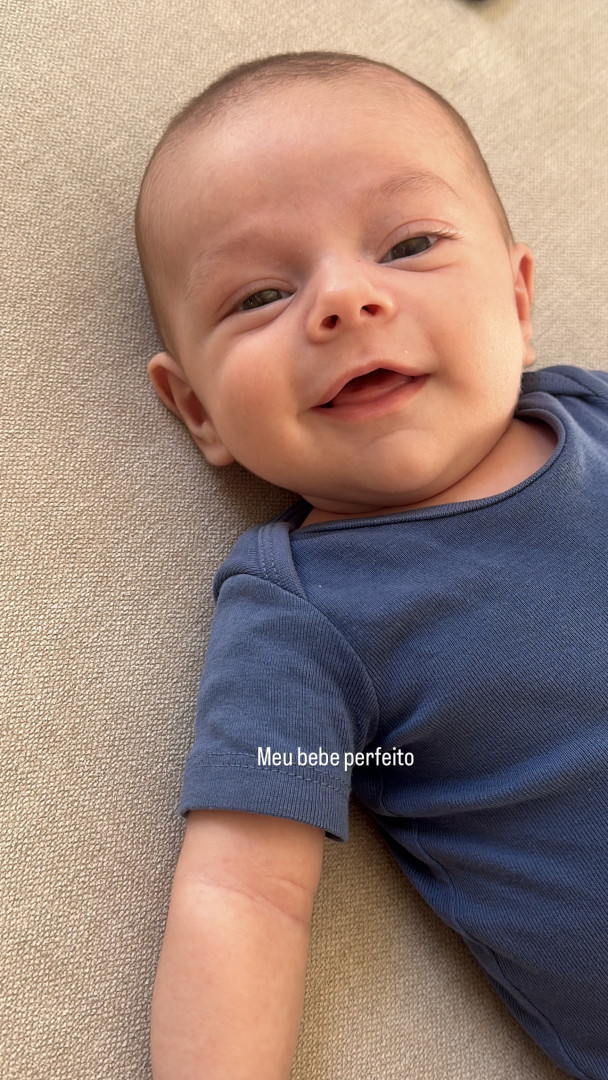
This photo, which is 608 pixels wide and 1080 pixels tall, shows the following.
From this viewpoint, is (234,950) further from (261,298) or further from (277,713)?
(261,298)

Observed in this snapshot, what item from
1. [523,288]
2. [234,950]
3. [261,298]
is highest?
[261,298]

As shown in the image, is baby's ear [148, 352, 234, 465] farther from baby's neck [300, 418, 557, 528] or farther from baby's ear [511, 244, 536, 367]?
baby's ear [511, 244, 536, 367]

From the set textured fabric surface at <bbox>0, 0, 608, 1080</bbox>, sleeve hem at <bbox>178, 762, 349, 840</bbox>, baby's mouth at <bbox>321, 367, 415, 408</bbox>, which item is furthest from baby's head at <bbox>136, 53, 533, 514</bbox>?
sleeve hem at <bbox>178, 762, 349, 840</bbox>

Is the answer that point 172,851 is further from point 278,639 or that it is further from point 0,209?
point 0,209

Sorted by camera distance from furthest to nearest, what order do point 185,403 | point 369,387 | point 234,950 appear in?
point 185,403 → point 369,387 → point 234,950

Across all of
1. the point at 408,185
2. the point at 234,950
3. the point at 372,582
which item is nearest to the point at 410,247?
the point at 408,185

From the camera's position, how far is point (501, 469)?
0.82m

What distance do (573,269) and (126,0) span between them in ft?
2.20

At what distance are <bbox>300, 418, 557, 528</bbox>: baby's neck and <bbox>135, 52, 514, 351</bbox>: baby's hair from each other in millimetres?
207

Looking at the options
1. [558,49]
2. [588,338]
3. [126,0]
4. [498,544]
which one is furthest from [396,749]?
[558,49]

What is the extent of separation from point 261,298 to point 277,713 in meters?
0.39

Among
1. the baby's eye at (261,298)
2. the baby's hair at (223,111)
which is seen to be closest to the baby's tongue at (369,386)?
the baby's eye at (261,298)

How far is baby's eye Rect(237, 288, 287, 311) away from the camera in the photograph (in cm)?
76

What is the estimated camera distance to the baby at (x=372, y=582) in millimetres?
638
